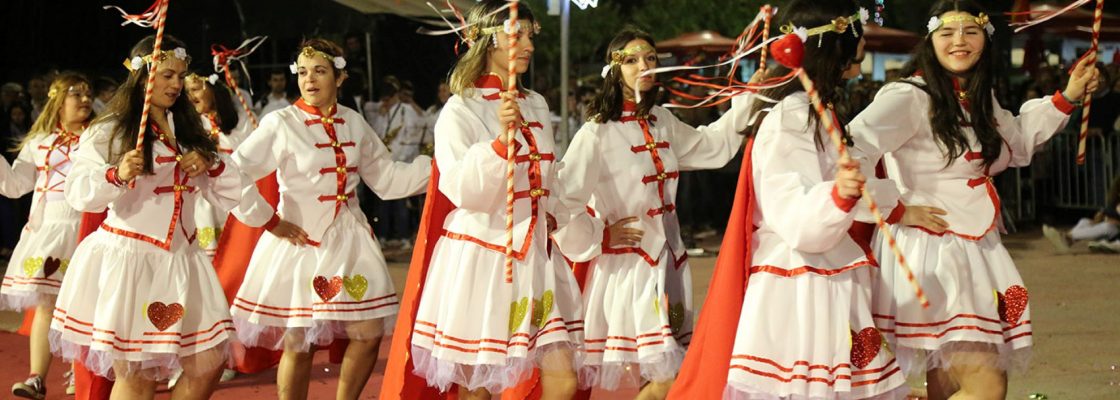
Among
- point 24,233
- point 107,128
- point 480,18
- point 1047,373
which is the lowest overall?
point 1047,373

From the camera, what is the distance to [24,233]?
823cm

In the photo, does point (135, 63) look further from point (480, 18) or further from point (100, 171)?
point (480, 18)

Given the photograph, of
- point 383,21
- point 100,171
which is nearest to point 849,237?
point 100,171

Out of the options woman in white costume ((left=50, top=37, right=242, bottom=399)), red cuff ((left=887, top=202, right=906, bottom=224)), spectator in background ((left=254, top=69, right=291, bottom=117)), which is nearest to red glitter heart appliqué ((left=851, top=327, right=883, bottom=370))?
red cuff ((left=887, top=202, right=906, bottom=224))

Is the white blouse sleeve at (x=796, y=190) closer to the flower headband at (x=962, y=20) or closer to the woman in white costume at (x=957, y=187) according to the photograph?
the woman in white costume at (x=957, y=187)

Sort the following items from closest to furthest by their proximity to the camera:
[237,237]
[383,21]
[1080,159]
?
[1080,159], [237,237], [383,21]

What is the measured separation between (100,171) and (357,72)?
30.9 feet

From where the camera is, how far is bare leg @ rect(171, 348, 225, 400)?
A: 573 cm

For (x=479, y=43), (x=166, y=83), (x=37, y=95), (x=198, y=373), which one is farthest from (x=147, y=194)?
(x=37, y=95)

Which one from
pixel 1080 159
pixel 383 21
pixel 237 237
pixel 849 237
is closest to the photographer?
pixel 849 237

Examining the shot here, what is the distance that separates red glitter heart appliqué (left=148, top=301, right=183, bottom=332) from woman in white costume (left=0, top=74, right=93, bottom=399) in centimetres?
235

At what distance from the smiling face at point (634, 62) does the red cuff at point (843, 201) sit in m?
1.96

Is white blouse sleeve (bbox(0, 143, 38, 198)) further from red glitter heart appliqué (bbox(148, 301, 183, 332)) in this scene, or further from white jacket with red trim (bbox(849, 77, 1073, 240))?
white jacket with red trim (bbox(849, 77, 1073, 240))

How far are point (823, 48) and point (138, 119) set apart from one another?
274 centimetres
